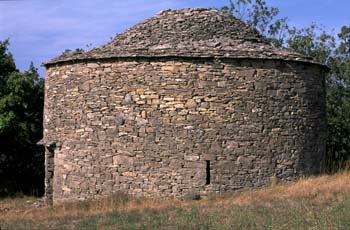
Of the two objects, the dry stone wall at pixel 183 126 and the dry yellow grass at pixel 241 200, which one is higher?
the dry stone wall at pixel 183 126

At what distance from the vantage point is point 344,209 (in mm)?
9352

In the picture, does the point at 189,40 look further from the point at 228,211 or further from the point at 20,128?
the point at 20,128

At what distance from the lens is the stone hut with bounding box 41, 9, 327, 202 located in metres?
12.3

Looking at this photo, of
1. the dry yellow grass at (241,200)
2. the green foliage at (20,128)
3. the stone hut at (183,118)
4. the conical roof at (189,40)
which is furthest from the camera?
the green foliage at (20,128)

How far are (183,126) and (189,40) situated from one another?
2.29 metres

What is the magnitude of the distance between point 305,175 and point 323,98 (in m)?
2.21

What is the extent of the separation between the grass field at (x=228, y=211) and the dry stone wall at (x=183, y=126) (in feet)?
1.47

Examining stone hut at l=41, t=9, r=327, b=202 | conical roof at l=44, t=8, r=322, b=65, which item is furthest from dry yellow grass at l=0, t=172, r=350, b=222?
conical roof at l=44, t=8, r=322, b=65

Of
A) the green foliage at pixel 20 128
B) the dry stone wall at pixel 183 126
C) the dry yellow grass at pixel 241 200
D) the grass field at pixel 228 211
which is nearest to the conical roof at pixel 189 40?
→ the dry stone wall at pixel 183 126

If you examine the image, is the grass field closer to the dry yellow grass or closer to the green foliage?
the dry yellow grass

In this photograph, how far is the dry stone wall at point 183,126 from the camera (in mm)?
12273

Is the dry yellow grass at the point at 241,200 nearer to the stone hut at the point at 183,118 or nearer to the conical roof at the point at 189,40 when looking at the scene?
the stone hut at the point at 183,118

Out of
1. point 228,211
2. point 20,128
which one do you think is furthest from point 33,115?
point 228,211

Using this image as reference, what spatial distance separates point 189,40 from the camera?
526 inches
